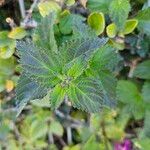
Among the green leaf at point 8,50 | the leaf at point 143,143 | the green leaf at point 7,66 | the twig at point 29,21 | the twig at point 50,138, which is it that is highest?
the twig at point 29,21

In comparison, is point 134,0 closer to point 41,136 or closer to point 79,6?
point 79,6

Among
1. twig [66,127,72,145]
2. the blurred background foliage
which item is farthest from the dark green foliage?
twig [66,127,72,145]

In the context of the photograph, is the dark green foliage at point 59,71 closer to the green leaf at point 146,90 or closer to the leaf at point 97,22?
the leaf at point 97,22

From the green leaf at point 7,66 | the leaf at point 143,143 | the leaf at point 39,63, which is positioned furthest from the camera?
the leaf at point 143,143

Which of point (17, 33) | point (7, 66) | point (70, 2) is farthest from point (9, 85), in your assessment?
point (70, 2)

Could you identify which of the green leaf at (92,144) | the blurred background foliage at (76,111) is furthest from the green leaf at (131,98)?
the green leaf at (92,144)

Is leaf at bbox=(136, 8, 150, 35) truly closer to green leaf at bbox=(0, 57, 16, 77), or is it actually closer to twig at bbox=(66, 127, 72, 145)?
green leaf at bbox=(0, 57, 16, 77)

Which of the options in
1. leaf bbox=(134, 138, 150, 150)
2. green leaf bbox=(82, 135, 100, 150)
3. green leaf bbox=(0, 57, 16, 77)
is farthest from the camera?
green leaf bbox=(82, 135, 100, 150)
